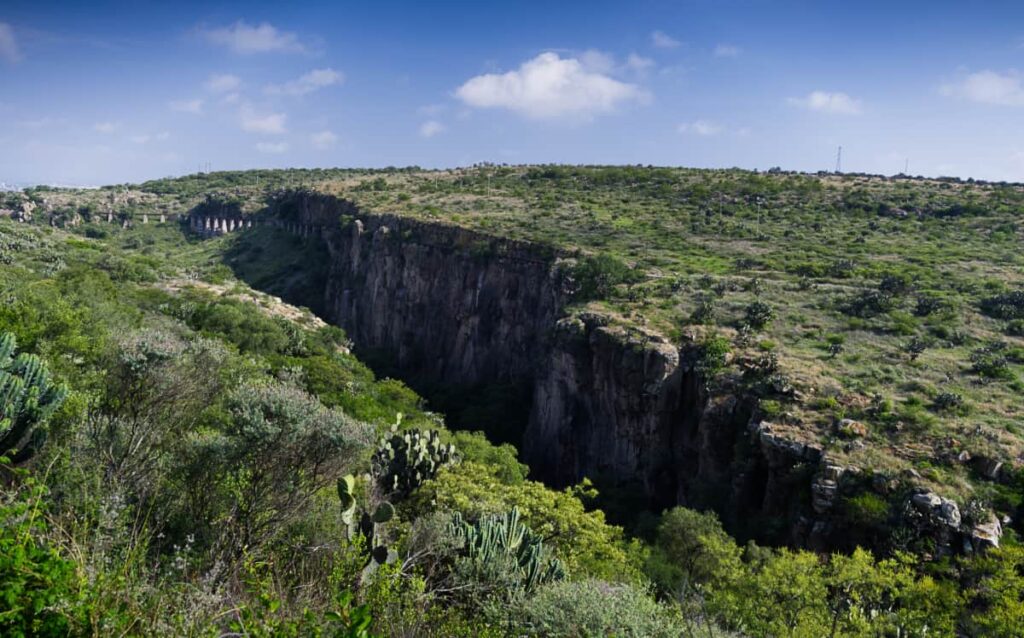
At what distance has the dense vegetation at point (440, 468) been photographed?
719cm

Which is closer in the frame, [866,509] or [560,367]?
[866,509]

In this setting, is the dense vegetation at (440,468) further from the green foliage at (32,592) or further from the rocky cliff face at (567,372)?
the rocky cliff face at (567,372)

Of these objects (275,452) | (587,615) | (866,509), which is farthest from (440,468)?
(866,509)

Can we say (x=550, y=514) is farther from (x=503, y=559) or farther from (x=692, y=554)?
(x=503, y=559)

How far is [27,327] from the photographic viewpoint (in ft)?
49.7

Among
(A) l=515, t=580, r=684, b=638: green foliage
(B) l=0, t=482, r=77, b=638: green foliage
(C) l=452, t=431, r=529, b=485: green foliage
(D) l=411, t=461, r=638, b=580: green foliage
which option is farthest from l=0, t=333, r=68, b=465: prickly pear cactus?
(C) l=452, t=431, r=529, b=485: green foliage

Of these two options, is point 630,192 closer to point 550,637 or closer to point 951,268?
point 951,268

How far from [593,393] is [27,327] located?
20.2 m

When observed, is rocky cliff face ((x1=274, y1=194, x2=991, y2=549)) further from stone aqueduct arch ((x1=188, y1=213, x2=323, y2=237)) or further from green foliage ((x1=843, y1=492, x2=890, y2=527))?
stone aqueduct arch ((x1=188, y1=213, x2=323, y2=237))

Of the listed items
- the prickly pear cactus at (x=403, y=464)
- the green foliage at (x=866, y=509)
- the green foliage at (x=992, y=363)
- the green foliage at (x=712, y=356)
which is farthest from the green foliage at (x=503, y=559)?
the green foliage at (x=992, y=363)

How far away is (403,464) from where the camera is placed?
1577 cm

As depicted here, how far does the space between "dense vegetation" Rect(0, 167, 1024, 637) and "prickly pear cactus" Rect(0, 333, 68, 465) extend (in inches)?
1.7

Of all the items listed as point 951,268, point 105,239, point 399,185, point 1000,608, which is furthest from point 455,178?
point 1000,608

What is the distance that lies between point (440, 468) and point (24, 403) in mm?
9446
